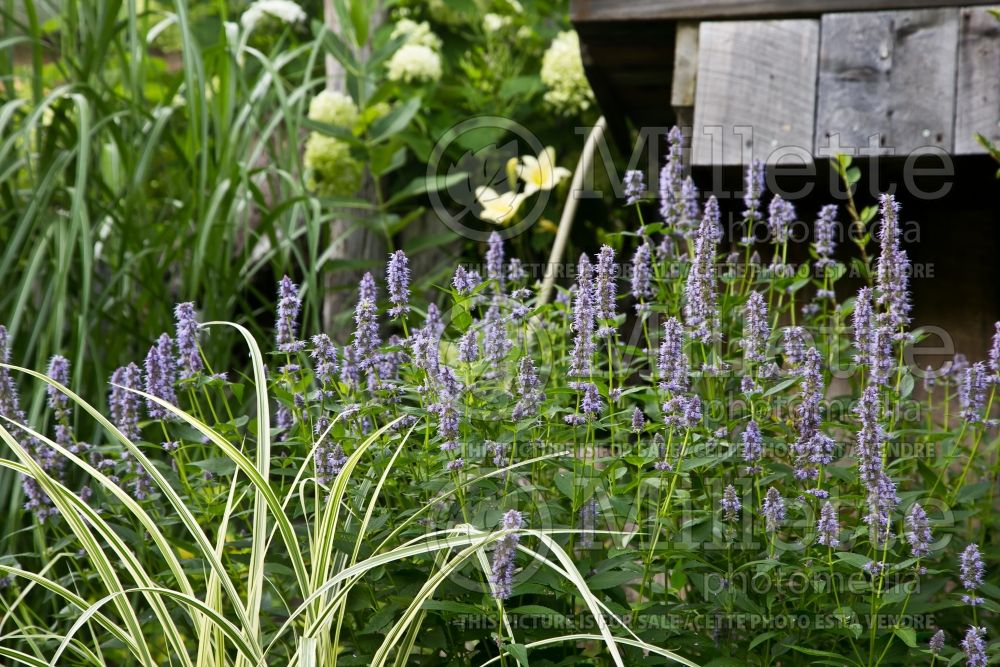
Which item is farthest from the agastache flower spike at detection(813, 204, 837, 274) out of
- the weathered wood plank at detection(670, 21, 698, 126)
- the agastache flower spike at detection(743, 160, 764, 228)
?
the weathered wood plank at detection(670, 21, 698, 126)

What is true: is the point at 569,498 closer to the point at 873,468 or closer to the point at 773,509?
the point at 773,509

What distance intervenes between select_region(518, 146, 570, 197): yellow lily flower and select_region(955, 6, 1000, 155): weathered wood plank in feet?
4.44

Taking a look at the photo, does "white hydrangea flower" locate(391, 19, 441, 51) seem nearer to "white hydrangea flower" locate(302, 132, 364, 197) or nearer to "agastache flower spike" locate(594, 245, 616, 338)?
"white hydrangea flower" locate(302, 132, 364, 197)

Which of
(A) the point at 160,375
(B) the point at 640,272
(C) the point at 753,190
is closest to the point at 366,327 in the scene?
(A) the point at 160,375

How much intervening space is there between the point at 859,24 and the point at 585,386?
1735 mm

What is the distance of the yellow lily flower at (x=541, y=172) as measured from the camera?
12.3 ft

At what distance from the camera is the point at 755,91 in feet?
9.87

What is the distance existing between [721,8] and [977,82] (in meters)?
0.73

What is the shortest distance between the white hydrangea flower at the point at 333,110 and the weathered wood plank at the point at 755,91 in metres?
1.37

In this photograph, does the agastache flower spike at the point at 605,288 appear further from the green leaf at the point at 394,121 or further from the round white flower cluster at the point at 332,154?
the round white flower cluster at the point at 332,154

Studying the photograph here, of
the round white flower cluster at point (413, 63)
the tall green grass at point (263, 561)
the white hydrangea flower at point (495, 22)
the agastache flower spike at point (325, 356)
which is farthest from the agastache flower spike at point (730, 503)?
the white hydrangea flower at point (495, 22)

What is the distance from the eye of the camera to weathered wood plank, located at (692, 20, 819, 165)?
2.98 metres

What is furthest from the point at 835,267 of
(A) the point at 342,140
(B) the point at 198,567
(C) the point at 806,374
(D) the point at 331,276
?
(D) the point at 331,276

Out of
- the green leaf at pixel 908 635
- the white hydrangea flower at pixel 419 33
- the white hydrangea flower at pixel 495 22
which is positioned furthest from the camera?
the white hydrangea flower at pixel 495 22
